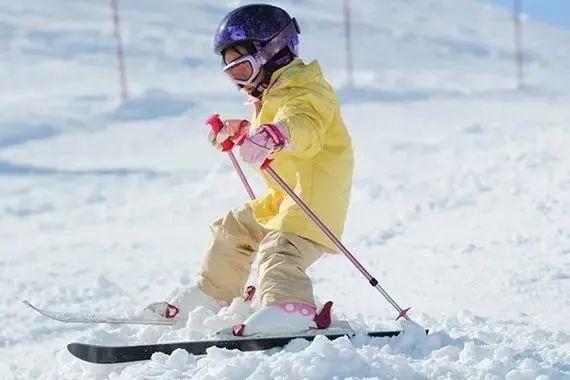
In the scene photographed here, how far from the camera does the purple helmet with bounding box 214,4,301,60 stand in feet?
14.1

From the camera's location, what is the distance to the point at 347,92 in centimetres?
2292

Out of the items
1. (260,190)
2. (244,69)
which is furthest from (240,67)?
(260,190)

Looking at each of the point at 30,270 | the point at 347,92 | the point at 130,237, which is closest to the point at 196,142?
the point at 347,92

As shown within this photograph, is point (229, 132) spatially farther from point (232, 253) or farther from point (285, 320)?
point (285, 320)

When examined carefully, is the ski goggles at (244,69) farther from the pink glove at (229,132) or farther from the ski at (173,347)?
the ski at (173,347)

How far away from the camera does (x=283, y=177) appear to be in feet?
14.5

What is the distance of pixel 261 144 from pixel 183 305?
1.01 meters

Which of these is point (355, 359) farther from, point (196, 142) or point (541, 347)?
point (196, 142)

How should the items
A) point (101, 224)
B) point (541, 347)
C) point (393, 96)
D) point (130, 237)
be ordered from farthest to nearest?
point (393, 96), point (101, 224), point (130, 237), point (541, 347)

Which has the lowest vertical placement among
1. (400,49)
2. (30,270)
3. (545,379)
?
(30,270)

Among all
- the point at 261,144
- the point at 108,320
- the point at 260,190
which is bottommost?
the point at 260,190

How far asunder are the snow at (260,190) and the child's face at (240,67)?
0.98m

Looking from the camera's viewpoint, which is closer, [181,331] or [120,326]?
[181,331]

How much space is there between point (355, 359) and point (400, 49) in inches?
1146
